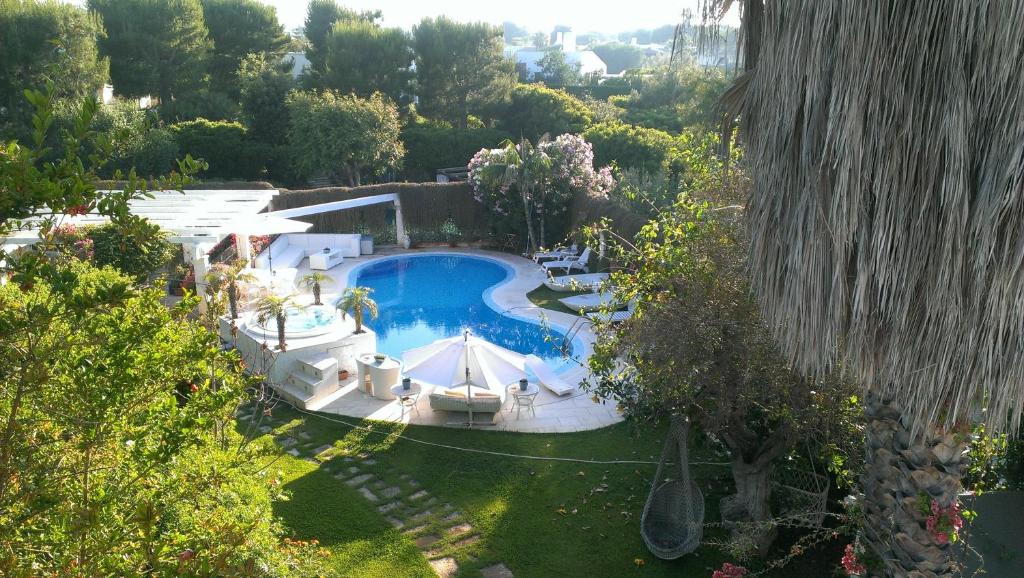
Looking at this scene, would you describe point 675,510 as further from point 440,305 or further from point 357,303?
point 440,305

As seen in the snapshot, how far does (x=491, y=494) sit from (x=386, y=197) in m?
18.2

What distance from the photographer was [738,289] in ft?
23.7

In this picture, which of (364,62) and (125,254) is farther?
(364,62)

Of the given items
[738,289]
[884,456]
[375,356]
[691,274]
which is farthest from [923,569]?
[375,356]

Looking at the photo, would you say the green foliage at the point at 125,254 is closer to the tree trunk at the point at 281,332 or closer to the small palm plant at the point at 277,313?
the small palm plant at the point at 277,313

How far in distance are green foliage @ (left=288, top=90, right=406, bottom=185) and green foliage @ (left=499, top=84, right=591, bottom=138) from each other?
23.4 feet

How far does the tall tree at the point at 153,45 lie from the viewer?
121 ft

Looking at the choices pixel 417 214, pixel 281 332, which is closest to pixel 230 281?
pixel 281 332

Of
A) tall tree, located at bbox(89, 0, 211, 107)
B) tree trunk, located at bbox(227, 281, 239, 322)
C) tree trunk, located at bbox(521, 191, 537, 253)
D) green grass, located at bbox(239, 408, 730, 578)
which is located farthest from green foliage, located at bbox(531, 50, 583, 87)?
green grass, located at bbox(239, 408, 730, 578)

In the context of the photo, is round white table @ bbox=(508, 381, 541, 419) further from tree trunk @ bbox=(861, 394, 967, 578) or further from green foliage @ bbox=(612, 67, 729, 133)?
green foliage @ bbox=(612, 67, 729, 133)

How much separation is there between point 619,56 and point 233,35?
376 feet

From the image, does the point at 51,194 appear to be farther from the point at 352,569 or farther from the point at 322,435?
the point at 322,435

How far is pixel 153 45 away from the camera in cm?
3728

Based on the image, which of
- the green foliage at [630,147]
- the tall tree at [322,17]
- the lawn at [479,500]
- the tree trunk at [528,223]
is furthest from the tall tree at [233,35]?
the lawn at [479,500]
